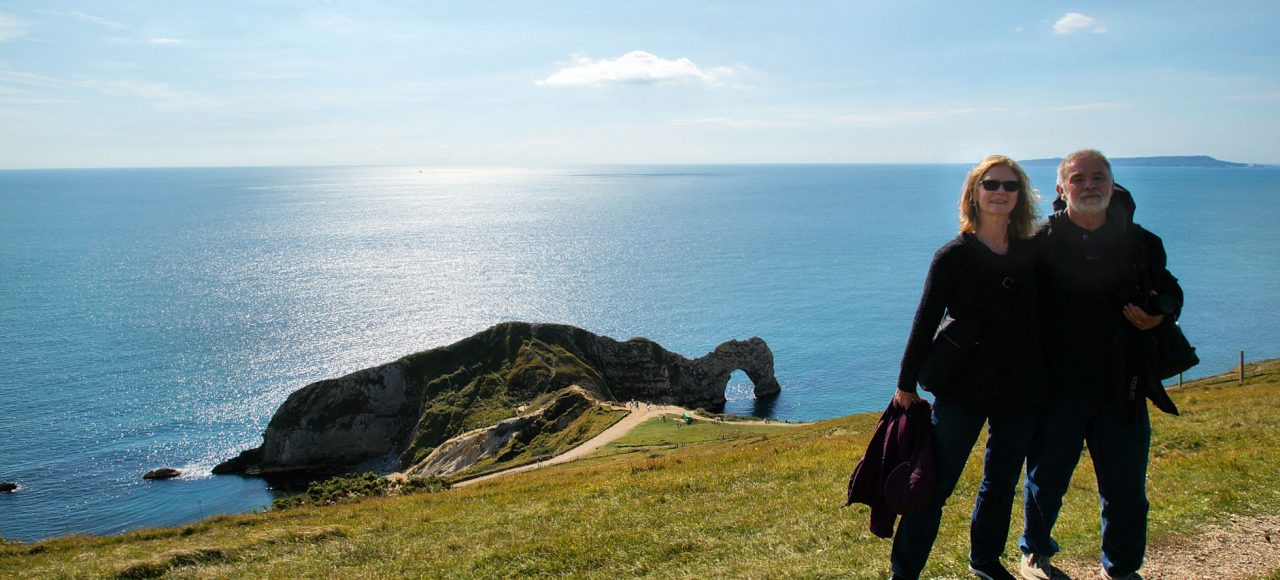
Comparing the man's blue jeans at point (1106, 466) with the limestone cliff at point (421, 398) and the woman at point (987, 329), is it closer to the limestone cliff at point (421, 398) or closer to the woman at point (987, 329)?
the woman at point (987, 329)

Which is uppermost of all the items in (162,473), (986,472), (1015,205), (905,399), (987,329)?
Answer: (1015,205)

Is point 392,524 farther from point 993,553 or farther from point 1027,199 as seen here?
point 1027,199

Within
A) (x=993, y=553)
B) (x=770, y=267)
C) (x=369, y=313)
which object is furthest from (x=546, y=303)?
(x=993, y=553)

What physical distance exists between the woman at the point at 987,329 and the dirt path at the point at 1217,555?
8.15 feet

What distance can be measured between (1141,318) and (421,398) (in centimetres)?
8258

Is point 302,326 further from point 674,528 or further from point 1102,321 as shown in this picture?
point 1102,321

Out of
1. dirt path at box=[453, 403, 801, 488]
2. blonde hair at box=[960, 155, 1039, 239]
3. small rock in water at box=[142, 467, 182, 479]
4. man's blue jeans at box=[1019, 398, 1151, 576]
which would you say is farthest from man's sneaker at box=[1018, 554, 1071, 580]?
small rock in water at box=[142, 467, 182, 479]

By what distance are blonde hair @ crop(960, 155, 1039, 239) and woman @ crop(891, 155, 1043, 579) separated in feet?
0.04

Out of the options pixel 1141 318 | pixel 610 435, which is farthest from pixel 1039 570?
pixel 610 435

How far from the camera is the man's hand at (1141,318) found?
7.81 metres

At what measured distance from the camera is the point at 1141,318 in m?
7.83

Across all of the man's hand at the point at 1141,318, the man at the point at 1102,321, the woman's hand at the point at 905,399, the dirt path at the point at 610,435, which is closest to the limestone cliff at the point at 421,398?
the dirt path at the point at 610,435

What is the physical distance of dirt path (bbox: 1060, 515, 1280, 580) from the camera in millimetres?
9055

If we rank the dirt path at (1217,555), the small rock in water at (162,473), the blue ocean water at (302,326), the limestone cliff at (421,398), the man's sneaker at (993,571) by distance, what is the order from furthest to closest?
1. the limestone cliff at (421,398)
2. the blue ocean water at (302,326)
3. the small rock in water at (162,473)
4. the dirt path at (1217,555)
5. the man's sneaker at (993,571)
